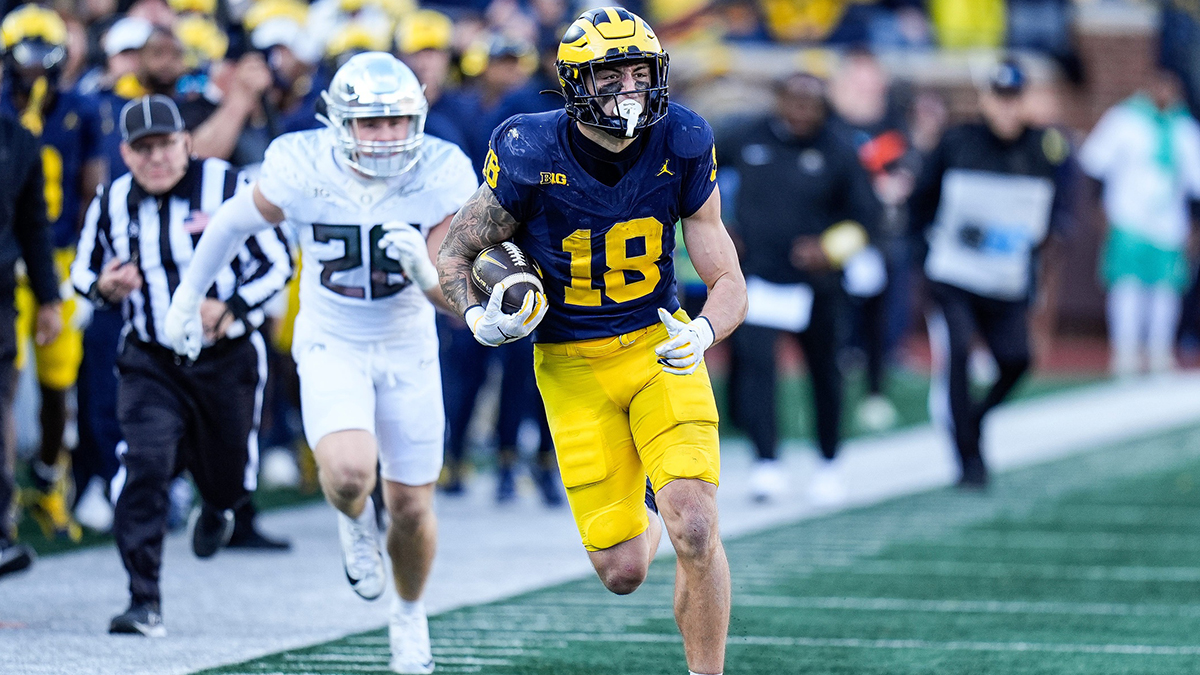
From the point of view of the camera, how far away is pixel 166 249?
6.13m

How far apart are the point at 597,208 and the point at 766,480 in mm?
4587

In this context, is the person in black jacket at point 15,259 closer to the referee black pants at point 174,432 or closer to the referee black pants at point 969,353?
the referee black pants at point 174,432

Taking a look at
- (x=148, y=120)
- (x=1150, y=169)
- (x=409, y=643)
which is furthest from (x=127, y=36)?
(x=1150, y=169)

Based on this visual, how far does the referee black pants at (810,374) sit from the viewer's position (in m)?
9.05

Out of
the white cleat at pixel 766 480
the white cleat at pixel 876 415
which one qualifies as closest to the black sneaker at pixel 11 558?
the white cleat at pixel 766 480

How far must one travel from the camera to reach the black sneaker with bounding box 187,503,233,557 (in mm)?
6195

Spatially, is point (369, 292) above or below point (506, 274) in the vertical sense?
below

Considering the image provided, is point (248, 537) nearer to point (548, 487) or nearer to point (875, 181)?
point (548, 487)

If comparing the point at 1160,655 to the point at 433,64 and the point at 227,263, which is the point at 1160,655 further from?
the point at 433,64

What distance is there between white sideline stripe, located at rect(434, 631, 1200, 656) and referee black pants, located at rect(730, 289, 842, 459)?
10.5ft

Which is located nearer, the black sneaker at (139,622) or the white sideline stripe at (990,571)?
the black sneaker at (139,622)

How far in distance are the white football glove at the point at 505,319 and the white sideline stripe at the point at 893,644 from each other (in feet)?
5.29

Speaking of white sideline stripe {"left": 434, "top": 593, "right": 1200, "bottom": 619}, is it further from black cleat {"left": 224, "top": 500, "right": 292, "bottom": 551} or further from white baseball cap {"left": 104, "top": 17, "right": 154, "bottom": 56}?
white baseball cap {"left": 104, "top": 17, "right": 154, "bottom": 56}

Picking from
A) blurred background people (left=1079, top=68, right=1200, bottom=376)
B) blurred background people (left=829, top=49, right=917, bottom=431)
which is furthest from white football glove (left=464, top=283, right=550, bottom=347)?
blurred background people (left=1079, top=68, right=1200, bottom=376)
